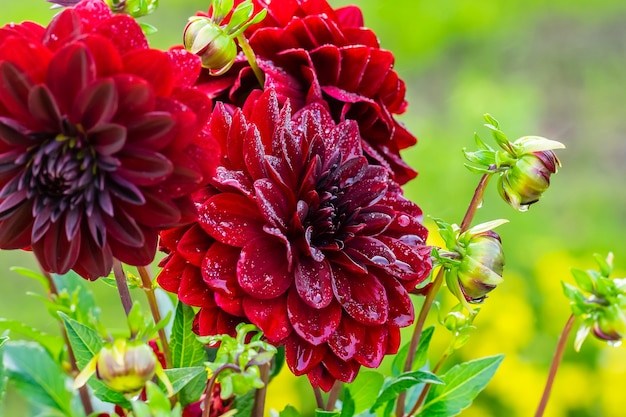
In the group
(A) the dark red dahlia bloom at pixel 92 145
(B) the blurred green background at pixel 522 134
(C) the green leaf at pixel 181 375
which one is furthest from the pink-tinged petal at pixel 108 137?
(B) the blurred green background at pixel 522 134

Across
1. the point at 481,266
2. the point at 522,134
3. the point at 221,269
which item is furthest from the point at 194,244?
the point at 522,134

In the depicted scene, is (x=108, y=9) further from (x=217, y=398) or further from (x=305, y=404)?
(x=305, y=404)

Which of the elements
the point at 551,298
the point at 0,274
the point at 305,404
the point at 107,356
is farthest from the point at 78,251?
the point at 0,274

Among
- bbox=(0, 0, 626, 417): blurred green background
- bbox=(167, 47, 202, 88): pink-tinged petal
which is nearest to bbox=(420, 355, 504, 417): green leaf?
bbox=(167, 47, 202, 88): pink-tinged petal

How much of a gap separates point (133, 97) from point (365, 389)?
23 cm

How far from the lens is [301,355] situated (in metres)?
0.34

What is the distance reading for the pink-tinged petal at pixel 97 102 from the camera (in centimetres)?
28

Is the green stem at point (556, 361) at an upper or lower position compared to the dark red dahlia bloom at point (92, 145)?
lower

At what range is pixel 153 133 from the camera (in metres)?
0.28

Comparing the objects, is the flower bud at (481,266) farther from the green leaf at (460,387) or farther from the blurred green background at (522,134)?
the blurred green background at (522,134)

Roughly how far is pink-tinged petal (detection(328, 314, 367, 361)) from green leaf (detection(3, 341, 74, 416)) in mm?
203

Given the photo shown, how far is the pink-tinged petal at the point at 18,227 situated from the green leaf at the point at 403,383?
0.18 m

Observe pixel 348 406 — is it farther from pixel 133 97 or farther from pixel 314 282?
pixel 133 97

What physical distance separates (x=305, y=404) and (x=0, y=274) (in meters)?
0.78
